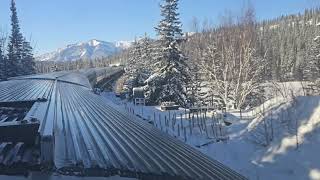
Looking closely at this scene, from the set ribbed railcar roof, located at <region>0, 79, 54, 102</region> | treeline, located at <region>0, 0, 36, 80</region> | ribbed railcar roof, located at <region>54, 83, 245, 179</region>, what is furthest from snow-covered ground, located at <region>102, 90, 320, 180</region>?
treeline, located at <region>0, 0, 36, 80</region>

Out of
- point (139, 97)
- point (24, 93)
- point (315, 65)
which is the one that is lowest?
point (139, 97)

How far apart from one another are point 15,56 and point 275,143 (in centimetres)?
4580

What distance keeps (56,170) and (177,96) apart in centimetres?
2711

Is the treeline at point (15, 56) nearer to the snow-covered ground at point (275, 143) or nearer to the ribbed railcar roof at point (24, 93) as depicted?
the ribbed railcar roof at point (24, 93)

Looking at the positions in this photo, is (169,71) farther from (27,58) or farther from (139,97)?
(27,58)

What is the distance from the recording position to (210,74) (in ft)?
111

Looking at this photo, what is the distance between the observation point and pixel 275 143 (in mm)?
12906

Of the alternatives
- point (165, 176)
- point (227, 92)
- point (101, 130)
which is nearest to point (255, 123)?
point (101, 130)

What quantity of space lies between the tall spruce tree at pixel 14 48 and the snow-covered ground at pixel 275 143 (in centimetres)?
3833

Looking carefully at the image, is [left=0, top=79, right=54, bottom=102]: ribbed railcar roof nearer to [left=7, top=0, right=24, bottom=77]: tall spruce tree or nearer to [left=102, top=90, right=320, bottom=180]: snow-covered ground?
[left=102, top=90, right=320, bottom=180]: snow-covered ground

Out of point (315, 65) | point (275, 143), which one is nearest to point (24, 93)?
point (275, 143)

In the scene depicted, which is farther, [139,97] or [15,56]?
[15,56]

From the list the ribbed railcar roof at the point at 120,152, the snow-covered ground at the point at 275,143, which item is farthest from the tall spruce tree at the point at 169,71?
the ribbed railcar roof at the point at 120,152

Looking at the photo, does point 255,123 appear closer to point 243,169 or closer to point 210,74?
point 243,169
